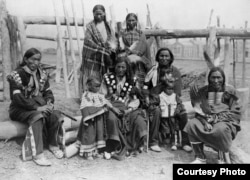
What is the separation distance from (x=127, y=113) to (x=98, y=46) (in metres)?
1.47

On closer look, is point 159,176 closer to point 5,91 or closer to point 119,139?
point 119,139

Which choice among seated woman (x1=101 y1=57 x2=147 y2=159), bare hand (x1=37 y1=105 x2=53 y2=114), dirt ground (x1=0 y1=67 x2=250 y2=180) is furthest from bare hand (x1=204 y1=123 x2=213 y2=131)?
bare hand (x1=37 y1=105 x2=53 y2=114)

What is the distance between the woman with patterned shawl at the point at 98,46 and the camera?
498 cm

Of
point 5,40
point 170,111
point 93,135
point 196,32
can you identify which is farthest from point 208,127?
point 5,40

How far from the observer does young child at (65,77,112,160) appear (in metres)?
3.82

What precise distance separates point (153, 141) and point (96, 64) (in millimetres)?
1715

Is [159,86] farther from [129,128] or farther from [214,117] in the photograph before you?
[214,117]

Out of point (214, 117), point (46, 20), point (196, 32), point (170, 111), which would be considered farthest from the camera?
point (196, 32)

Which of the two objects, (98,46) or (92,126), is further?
(98,46)

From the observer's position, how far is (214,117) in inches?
148

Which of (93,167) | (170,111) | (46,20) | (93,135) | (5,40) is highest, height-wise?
(46,20)

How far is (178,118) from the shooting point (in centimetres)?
431

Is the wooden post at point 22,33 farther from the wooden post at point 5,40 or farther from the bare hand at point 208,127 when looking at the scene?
the bare hand at point 208,127

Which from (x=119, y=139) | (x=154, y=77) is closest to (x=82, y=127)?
(x=119, y=139)
